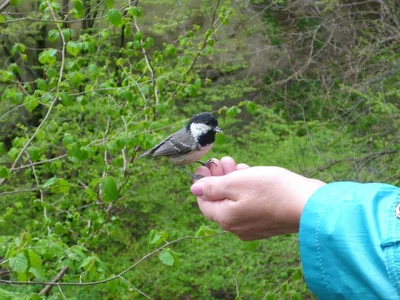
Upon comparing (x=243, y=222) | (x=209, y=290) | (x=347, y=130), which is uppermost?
→ (x=243, y=222)

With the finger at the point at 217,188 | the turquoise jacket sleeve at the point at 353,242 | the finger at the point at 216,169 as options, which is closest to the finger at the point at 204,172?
the finger at the point at 216,169

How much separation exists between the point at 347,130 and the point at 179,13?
3.17m

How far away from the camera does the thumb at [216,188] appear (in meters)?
1.93

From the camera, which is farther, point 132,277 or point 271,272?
point 132,277

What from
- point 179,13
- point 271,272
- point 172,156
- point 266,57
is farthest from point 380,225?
point 266,57

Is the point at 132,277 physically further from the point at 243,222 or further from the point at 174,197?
the point at 243,222

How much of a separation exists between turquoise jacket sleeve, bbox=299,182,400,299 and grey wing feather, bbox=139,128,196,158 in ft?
5.74

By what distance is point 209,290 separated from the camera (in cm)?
652

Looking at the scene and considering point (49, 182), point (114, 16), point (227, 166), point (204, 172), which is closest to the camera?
point (227, 166)

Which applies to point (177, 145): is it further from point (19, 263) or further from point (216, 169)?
point (19, 263)

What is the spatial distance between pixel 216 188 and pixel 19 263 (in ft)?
2.80

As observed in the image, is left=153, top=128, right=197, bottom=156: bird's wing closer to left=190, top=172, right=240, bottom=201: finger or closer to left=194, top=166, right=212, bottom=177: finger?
left=194, top=166, right=212, bottom=177: finger

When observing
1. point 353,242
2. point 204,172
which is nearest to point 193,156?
point 204,172

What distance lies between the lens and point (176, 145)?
3092 millimetres
